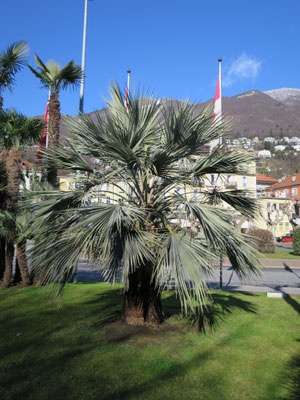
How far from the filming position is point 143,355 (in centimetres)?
523

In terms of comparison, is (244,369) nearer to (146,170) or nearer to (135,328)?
(135,328)

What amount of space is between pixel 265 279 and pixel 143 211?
1032 centimetres

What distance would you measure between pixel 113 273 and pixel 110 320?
86.2 inches

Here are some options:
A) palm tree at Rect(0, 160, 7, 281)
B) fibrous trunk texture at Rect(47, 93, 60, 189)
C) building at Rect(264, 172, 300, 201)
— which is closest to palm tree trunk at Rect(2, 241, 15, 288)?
palm tree at Rect(0, 160, 7, 281)

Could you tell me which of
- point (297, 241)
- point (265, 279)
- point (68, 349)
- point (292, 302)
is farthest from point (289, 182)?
point (68, 349)

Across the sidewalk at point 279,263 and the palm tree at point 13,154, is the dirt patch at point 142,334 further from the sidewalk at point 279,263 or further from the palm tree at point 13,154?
the sidewalk at point 279,263

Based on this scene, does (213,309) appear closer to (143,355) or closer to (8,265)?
(143,355)

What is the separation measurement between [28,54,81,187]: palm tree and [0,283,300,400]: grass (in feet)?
15.7

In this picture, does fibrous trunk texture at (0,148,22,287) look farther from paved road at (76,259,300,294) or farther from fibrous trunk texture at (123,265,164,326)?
fibrous trunk texture at (123,265,164,326)

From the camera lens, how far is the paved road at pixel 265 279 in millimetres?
12098

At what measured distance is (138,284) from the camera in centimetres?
659

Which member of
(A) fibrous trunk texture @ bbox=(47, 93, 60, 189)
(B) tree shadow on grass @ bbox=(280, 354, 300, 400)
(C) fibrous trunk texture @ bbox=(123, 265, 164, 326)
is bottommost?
(B) tree shadow on grass @ bbox=(280, 354, 300, 400)

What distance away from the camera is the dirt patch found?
19.2ft

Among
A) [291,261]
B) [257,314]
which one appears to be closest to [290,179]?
[291,261]
